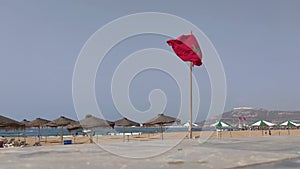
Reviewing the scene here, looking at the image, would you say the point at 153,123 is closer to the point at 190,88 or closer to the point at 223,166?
the point at 190,88

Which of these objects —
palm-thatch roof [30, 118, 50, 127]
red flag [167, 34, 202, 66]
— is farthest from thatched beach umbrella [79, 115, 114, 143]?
red flag [167, 34, 202, 66]

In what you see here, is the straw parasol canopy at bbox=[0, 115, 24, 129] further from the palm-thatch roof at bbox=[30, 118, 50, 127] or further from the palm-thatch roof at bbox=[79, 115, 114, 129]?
the palm-thatch roof at bbox=[30, 118, 50, 127]

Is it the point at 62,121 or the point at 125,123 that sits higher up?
the point at 62,121

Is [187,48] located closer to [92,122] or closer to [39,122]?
[92,122]

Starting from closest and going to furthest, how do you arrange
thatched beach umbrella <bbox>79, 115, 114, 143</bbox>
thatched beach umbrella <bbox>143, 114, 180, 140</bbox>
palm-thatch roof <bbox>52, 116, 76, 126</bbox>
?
thatched beach umbrella <bbox>79, 115, 114, 143</bbox> → thatched beach umbrella <bbox>143, 114, 180, 140</bbox> → palm-thatch roof <bbox>52, 116, 76, 126</bbox>

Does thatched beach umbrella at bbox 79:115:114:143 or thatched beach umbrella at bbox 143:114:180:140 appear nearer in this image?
thatched beach umbrella at bbox 79:115:114:143

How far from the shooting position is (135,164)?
10320 mm

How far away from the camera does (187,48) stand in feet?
80.0

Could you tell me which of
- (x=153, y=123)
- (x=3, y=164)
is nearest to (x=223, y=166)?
(x=3, y=164)

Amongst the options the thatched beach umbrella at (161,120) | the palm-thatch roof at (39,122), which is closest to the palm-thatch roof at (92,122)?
the thatched beach umbrella at (161,120)

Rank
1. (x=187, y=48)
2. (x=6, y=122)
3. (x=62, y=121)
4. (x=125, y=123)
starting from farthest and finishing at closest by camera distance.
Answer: (x=62, y=121) < (x=125, y=123) < (x=187, y=48) < (x=6, y=122)

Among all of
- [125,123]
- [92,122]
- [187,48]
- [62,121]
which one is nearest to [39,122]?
[62,121]

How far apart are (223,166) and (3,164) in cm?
680

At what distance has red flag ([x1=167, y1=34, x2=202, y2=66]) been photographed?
24.4 m
